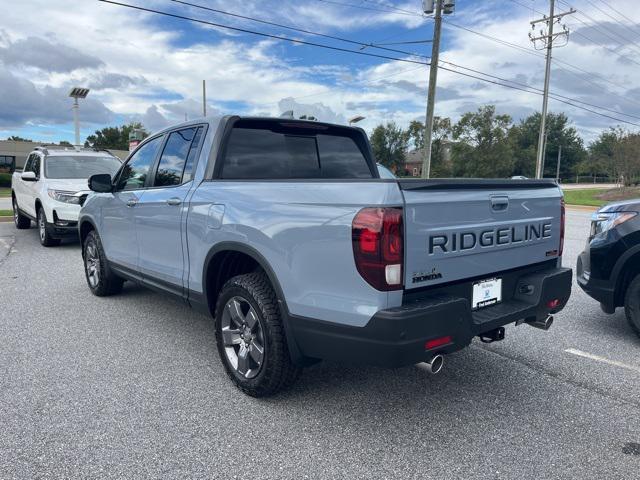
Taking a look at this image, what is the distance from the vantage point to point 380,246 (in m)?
2.44

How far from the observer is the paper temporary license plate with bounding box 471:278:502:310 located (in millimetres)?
2965

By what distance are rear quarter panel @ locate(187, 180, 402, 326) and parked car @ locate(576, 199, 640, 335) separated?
2980mm

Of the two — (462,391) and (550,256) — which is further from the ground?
(550,256)

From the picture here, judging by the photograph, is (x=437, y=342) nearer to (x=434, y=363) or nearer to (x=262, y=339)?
(x=434, y=363)

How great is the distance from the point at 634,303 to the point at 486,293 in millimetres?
2180

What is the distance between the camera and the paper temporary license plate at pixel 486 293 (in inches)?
117

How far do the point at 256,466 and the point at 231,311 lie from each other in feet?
3.70

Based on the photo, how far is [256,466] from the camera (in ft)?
8.38

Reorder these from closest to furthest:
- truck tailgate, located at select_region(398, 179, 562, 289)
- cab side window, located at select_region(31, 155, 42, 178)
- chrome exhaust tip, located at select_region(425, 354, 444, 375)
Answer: truck tailgate, located at select_region(398, 179, 562, 289), chrome exhaust tip, located at select_region(425, 354, 444, 375), cab side window, located at select_region(31, 155, 42, 178)

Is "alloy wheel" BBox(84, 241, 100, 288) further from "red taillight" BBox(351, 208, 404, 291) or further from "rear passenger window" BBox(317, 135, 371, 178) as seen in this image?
"red taillight" BBox(351, 208, 404, 291)

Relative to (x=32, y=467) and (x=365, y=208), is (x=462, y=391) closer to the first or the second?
(x=365, y=208)

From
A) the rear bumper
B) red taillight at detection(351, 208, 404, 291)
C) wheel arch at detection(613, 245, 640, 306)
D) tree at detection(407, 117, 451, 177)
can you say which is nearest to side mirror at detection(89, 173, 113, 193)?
the rear bumper

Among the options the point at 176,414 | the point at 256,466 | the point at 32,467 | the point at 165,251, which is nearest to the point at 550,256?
the point at 256,466

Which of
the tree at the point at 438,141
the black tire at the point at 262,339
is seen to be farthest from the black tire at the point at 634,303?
the tree at the point at 438,141
